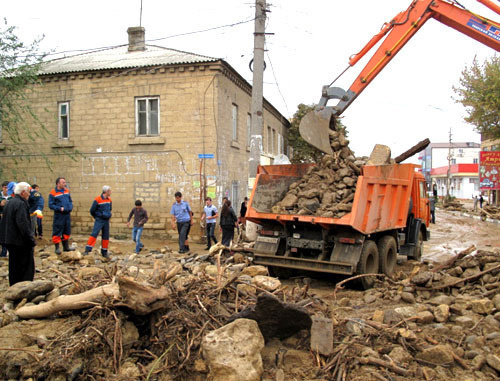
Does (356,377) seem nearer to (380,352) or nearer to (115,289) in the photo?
(380,352)

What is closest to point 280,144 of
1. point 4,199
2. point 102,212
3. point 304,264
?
point 102,212

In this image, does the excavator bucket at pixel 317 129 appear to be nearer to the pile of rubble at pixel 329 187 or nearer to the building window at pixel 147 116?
the pile of rubble at pixel 329 187

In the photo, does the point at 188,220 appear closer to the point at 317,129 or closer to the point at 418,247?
the point at 317,129

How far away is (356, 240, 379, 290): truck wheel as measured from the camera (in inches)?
279

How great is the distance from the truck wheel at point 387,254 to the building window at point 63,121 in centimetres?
1177

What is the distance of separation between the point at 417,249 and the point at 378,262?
8.44 ft

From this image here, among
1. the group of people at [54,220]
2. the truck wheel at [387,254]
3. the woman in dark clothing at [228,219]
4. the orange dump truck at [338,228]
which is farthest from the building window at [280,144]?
the truck wheel at [387,254]

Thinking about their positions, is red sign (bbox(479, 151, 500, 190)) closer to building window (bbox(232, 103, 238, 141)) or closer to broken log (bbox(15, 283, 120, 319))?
building window (bbox(232, 103, 238, 141))

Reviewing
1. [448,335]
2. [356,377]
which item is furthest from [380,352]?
[448,335]

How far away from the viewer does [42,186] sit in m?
15.2

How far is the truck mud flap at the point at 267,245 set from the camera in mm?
7703

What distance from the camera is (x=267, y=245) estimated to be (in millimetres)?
7781

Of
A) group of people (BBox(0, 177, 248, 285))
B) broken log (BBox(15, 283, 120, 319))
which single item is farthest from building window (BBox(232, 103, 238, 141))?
broken log (BBox(15, 283, 120, 319))

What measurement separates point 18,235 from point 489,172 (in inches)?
910
